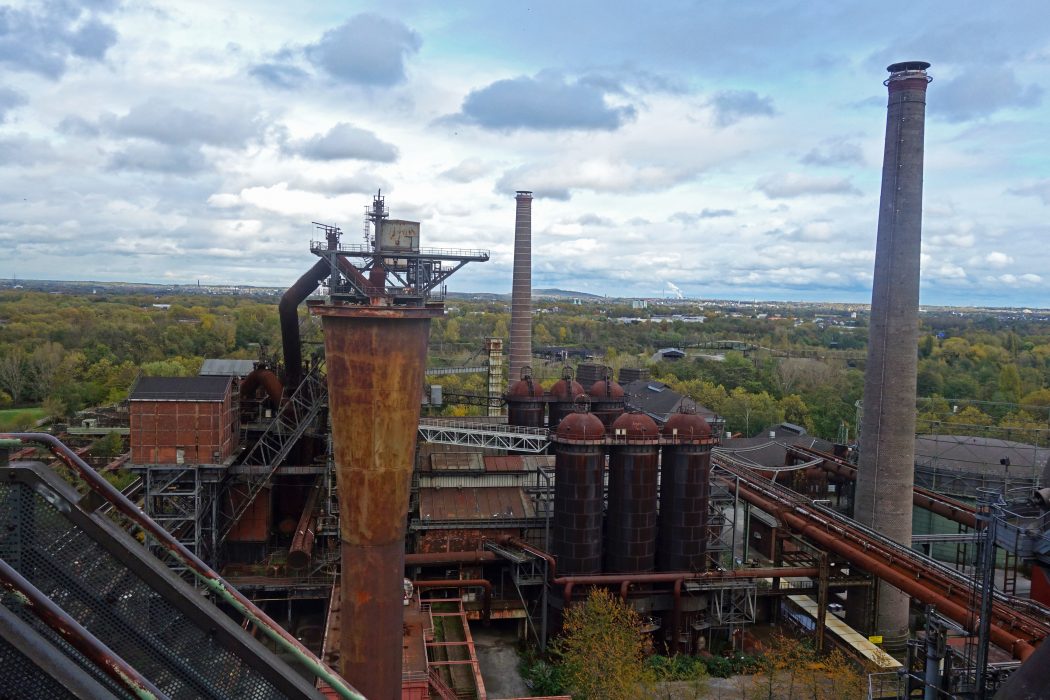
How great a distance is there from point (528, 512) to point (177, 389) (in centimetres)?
1393

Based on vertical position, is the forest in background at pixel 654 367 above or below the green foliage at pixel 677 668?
above

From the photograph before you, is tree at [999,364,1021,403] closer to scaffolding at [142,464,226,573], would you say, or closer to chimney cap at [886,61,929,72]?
chimney cap at [886,61,929,72]

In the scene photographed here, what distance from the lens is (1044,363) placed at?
79.8 meters

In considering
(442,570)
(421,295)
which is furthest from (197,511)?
(421,295)

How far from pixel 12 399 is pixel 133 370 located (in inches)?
484

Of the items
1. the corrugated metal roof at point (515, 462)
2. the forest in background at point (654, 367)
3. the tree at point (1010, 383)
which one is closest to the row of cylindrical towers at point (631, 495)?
the corrugated metal roof at point (515, 462)

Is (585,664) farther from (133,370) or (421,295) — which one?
(133,370)

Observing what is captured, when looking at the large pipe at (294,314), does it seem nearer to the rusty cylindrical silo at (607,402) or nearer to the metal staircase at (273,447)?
the metal staircase at (273,447)

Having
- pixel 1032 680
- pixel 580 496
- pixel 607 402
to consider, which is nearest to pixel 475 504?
pixel 580 496

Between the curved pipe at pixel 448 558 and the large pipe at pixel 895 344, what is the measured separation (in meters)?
14.2

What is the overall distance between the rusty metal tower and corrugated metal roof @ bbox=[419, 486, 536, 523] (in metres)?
11.3

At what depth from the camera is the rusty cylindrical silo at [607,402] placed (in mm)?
33916

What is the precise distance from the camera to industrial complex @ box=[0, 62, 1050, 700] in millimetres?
15844

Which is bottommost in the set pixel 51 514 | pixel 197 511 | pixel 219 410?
pixel 197 511
